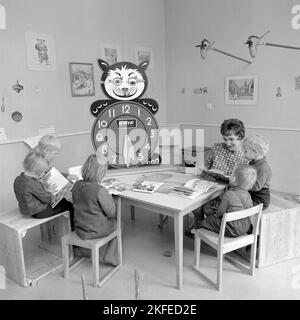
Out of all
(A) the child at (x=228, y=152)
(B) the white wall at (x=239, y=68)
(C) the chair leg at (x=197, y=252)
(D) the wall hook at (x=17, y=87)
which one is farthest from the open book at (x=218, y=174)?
(D) the wall hook at (x=17, y=87)

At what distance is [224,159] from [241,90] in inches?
66.7

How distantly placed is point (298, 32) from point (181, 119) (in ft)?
6.24

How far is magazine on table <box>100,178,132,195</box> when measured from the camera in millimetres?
2385

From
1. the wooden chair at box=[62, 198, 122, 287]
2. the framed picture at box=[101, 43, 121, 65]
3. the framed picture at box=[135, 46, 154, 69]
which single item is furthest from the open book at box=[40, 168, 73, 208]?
the framed picture at box=[135, 46, 154, 69]

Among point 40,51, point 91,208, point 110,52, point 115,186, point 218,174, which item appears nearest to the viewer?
point 91,208

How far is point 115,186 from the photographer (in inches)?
97.5

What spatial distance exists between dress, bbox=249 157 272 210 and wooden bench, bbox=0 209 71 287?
1.45 metres

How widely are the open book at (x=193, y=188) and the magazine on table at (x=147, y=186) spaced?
0.42ft

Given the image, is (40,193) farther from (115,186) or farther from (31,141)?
(31,141)

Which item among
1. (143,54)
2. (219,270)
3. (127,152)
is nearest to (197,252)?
(219,270)

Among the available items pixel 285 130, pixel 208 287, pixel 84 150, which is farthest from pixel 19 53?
pixel 285 130

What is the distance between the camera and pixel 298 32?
356 centimetres

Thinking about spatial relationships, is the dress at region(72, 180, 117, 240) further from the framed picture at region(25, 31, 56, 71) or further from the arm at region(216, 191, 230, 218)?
the framed picture at region(25, 31, 56, 71)

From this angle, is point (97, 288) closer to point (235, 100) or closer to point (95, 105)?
point (95, 105)
